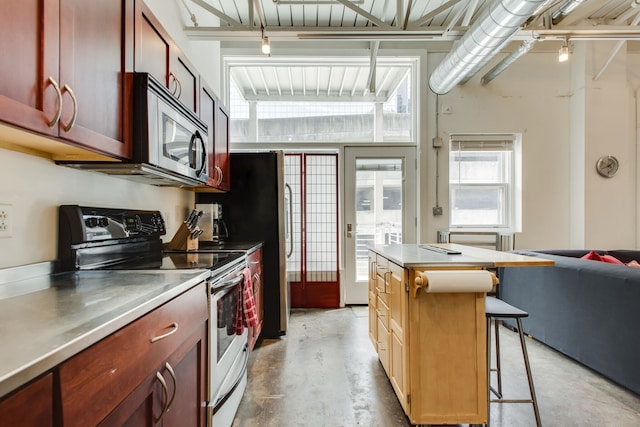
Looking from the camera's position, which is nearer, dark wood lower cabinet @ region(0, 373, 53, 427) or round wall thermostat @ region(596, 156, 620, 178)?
dark wood lower cabinet @ region(0, 373, 53, 427)

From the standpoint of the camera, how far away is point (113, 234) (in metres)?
1.57

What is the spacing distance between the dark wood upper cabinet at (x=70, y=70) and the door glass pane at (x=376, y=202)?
2.98m

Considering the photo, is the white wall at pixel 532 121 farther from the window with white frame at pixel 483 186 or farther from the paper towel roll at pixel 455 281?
the paper towel roll at pixel 455 281

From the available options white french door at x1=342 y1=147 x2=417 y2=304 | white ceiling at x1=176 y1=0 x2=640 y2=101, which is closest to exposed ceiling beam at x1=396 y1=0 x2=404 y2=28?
white ceiling at x1=176 y1=0 x2=640 y2=101

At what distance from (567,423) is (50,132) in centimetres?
272

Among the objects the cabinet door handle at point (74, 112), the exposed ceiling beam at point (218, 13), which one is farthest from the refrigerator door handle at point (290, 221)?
the cabinet door handle at point (74, 112)

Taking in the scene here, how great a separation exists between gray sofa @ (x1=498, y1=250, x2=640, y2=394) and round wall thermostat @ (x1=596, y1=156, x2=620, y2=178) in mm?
1935

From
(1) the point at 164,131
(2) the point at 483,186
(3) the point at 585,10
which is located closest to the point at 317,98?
(2) the point at 483,186

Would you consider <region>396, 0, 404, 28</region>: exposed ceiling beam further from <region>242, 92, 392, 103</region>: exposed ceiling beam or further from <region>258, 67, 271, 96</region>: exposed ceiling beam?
<region>258, 67, 271, 96</region>: exposed ceiling beam

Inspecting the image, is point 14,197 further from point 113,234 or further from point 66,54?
point 66,54

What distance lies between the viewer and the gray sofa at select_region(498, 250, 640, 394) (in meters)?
1.90

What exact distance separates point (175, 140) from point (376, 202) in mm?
2811

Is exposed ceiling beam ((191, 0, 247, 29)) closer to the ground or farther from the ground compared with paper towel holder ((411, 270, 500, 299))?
farther from the ground

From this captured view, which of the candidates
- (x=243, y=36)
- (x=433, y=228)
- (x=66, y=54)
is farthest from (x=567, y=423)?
(x=243, y=36)
